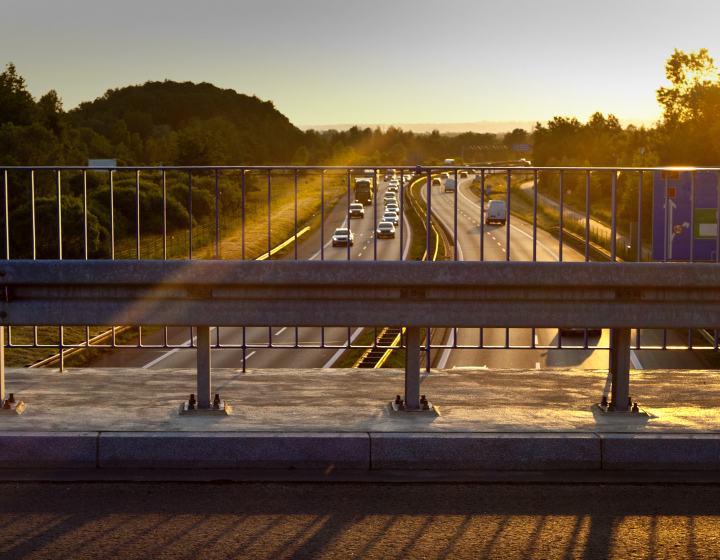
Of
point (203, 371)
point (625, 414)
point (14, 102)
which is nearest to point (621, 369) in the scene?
point (625, 414)

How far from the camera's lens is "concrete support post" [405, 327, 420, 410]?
19.5 ft

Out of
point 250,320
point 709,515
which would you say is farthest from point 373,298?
point 709,515

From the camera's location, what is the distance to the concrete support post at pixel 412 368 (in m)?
5.95

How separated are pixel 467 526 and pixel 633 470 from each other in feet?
4.74

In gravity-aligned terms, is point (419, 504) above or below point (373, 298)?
below

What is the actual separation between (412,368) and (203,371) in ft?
4.41

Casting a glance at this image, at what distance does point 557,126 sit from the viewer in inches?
7298

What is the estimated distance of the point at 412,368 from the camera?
5984 millimetres

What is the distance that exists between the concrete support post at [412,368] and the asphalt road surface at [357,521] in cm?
109

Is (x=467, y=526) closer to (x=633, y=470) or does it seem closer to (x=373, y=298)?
(x=633, y=470)

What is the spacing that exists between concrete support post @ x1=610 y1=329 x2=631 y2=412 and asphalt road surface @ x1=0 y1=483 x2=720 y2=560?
1.14 meters

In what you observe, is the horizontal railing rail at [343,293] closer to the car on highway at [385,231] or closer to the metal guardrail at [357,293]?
the metal guardrail at [357,293]

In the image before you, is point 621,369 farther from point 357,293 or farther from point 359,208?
point 359,208

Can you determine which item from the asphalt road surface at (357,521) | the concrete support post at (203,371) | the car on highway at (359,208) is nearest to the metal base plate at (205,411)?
the concrete support post at (203,371)
